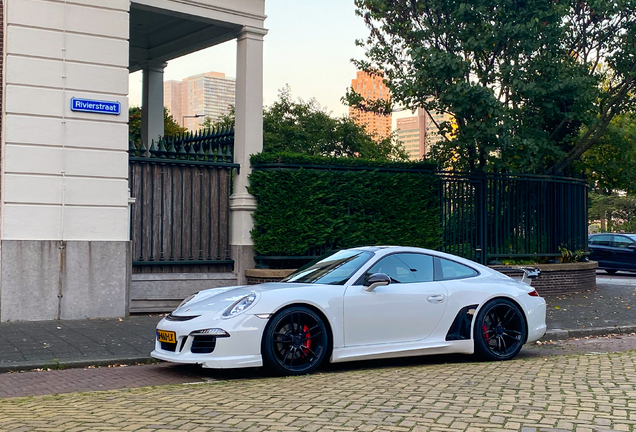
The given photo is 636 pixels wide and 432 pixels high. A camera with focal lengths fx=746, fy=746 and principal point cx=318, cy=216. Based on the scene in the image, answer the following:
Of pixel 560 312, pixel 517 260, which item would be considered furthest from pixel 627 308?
pixel 517 260

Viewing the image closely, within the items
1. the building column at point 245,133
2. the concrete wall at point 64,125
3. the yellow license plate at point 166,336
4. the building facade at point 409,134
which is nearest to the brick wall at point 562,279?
the building column at point 245,133

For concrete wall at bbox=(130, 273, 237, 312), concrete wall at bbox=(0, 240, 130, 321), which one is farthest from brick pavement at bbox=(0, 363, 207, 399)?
concrete wall at bbox=(130, 273, 237, 312)

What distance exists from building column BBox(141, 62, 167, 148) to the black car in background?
1698 centimetres

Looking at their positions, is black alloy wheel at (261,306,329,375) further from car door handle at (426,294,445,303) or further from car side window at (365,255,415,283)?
car door handle at (426,294,445,303)

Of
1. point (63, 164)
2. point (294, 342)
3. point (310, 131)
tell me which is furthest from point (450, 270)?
point (310, 131)

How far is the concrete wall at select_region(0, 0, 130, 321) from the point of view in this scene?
11695mm

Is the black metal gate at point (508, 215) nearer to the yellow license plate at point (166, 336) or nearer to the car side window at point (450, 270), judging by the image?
the car side window at point (450, 270)

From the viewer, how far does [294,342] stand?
301 inches

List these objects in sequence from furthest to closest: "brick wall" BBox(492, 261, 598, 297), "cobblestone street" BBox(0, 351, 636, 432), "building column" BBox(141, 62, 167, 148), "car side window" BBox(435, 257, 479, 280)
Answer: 1. "building column" BBox(141, 62, 167, 148)
2. "brick wall" BBox(492, 261, 598, 297)
3. "car side window" BBox(435, 257, 479, 280)
4. "cobblestone street" BBox(0, 351, 636, 432)

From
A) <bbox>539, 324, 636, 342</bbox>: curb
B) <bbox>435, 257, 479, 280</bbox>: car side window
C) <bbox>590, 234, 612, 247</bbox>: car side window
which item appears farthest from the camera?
<bbox>590, 234, 612, 247</bbox>: car side window

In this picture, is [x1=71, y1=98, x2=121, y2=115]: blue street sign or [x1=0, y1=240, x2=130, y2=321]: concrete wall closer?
[x1=0, y1=240, x2=130, y2=321]: concrete wall

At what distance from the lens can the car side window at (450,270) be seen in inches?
345

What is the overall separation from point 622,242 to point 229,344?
22847 millimetres

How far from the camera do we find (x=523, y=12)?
15.5 m
